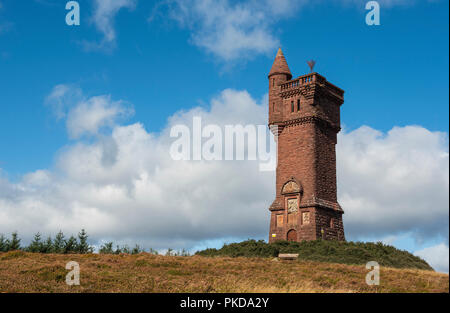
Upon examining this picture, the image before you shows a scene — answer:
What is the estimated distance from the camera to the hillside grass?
35.0m

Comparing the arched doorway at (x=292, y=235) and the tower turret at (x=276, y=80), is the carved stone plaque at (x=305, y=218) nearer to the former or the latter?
the arched doorway at (x=292, y=235)

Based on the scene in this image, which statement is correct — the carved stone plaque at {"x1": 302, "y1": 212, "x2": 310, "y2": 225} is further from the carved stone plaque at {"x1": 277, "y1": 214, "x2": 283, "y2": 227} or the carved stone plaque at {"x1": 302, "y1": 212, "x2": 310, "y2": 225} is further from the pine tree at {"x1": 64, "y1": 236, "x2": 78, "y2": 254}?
the pine tree at {"x1": 64, "y1": 236, "x2": 78, "y2": 254}

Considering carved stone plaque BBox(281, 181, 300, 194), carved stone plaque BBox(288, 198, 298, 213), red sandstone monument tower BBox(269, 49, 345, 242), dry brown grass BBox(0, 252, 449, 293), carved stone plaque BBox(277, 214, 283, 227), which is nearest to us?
dry brown grass BBox(0, 252, 449, 293)

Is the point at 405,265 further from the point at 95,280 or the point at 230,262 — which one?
the point at 95,280

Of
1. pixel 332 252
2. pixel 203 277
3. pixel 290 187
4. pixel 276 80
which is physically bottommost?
pixel 203 277

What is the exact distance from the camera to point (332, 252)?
119ft

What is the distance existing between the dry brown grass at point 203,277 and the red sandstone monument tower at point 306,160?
10434 millimetres

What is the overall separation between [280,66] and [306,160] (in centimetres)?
1070

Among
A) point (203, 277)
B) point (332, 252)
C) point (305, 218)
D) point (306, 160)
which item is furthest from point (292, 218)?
point (203, 277)

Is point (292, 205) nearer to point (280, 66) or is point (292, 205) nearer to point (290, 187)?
point (290, 187)

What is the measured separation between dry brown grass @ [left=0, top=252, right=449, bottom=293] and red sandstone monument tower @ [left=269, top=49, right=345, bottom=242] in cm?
1043

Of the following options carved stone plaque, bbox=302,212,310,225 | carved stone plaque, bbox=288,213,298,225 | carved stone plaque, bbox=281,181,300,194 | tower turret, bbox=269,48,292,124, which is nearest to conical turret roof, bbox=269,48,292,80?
tower turret, bbox=269,48,292,124
